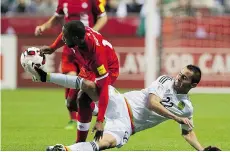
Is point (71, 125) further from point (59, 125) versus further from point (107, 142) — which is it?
point (107, 142)

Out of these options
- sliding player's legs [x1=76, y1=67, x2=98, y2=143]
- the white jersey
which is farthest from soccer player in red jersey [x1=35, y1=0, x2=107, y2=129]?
the white jersey

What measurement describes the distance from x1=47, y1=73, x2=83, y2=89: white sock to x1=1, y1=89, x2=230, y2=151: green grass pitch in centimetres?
139

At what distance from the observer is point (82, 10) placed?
1250 centimetres

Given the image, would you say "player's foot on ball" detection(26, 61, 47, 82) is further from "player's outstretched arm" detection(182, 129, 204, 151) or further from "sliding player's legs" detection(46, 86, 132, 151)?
"player's outstretched arm" detection(182, 129, 204, 151)

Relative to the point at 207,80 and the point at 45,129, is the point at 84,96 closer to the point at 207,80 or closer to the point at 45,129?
the point at 45,129

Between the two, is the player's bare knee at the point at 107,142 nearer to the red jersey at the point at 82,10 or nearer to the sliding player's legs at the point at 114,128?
the sliding player's legs at the point at 114,128

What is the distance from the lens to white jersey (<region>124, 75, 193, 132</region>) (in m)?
9.38

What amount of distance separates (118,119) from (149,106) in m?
0.39

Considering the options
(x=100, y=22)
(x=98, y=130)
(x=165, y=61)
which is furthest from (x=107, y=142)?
(x=165, y=61)

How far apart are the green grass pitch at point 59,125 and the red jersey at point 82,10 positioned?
1731 millimetres

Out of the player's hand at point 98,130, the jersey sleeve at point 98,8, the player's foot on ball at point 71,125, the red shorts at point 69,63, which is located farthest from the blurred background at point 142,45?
the player's hand at point 98,130

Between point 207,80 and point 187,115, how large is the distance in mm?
11057

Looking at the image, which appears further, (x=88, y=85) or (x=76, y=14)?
(x=76, y=14)

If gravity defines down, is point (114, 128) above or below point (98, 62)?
below
